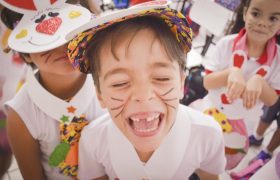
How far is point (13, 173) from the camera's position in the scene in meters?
1.66

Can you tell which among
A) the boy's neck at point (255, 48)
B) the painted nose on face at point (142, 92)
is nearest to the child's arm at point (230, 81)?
the boy's neck at point (255, 48)

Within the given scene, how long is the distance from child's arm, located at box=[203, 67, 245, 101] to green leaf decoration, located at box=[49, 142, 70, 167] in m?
0.67

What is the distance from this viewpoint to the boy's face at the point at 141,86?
627 millimetres

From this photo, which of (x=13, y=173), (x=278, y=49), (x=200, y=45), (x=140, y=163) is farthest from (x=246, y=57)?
(x=200, y=45)

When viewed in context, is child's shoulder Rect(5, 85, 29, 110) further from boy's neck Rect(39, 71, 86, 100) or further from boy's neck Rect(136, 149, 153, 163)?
boy's neck Rect(136, 149, 153, 163)

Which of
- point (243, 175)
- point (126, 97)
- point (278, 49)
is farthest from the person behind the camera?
point (243, 175)

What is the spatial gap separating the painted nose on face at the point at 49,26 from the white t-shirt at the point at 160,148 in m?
0.35

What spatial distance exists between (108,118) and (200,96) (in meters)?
0.91

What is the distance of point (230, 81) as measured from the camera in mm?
1034

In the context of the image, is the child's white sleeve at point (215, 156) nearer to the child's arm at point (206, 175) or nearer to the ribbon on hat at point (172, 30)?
the child's arm at point (206, 175)

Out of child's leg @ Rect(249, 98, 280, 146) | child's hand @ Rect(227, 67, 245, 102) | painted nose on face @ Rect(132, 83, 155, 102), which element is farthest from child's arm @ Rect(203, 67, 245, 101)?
child's leg @ Rect(249, 98, 280, 146)

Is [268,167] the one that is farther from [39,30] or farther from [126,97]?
[39,30]

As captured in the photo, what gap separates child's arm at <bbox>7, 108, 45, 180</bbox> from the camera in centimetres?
89

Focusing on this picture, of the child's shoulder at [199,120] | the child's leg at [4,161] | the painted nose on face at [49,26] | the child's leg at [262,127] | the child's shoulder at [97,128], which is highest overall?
the painted nose on face at [49,26]
